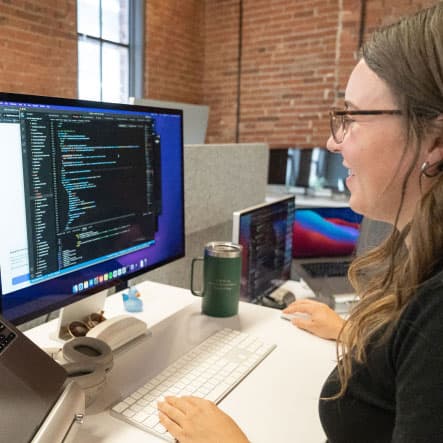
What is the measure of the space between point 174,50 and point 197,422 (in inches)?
167

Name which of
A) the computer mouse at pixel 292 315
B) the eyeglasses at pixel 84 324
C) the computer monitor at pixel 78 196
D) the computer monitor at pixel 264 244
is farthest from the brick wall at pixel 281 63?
the eyeglasses at pixel 84 324

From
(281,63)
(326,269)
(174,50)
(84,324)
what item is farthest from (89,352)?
(174,50)

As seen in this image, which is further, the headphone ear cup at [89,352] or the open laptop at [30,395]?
the headphone ear cup at [89,352]

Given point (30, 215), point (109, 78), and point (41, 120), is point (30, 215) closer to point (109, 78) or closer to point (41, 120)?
point (41, 120)

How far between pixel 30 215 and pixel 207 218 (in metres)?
0.77

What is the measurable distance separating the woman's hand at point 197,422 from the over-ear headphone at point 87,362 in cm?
10

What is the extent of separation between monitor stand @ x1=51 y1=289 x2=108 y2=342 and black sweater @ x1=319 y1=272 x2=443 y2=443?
1.52 feet

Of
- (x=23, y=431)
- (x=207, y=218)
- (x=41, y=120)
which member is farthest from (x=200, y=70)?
(x=23, y=431)

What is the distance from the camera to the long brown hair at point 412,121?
0.54 meters

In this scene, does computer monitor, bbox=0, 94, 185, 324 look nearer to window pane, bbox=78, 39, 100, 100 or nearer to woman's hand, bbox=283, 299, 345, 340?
woman's hand, bbox=283, 299, 345, 340

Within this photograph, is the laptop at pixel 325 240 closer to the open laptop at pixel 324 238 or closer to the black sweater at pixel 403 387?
the open laptop at pixel 324 238

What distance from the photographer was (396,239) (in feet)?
2.22

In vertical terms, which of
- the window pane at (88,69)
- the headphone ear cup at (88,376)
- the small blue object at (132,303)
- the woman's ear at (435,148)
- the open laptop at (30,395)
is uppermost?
the window pane at (88,69)

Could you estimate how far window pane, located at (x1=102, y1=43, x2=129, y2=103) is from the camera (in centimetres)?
388
